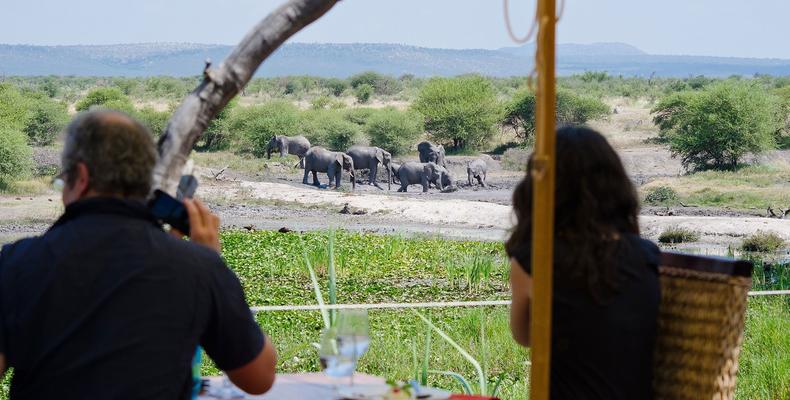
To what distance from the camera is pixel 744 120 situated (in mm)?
31406

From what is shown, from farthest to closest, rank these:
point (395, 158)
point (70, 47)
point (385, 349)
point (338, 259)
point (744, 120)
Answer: point (70, 47), point (395, 158), point (744, 120), point (338, 259), point (385, 349)

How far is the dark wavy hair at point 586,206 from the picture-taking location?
1.79 metres

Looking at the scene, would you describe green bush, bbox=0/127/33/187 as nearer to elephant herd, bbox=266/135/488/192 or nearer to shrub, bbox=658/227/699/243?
elephant herd, bbox=266/135/488/192

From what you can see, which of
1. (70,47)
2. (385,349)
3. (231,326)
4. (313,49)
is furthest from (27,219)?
(313,49)

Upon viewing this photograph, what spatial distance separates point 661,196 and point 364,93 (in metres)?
23.7

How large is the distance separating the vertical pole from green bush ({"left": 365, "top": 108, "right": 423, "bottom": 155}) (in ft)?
115

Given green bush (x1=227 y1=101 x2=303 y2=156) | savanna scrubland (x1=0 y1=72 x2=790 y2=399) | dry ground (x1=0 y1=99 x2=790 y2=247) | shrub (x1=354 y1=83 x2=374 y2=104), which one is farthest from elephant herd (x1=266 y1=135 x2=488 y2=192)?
shrub (x1=354 y1=83 x2=374 y2=104)

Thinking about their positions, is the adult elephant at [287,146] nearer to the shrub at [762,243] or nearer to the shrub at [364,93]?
the shrub at [762,243]

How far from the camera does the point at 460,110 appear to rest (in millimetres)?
36875

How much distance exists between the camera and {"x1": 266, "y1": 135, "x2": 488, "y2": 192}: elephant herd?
29328mm

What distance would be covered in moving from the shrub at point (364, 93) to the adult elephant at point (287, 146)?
15762mm

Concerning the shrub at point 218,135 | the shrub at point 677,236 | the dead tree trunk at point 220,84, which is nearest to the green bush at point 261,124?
the shrub at point 218,135

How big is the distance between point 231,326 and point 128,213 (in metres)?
0.23

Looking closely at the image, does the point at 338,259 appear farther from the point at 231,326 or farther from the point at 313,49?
the point at 313,49
